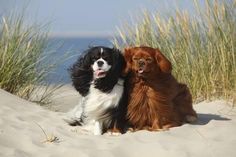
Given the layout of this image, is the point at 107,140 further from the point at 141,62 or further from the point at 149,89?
the point at 141,62

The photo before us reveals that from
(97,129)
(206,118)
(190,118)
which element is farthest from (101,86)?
(206,118)

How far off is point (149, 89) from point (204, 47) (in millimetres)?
2770

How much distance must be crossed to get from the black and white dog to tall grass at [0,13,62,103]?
2365 mm

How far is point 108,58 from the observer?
558 cm

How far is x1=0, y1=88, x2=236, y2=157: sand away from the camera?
16.6 feet

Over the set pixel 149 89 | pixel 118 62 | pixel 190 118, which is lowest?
pixel 190 118

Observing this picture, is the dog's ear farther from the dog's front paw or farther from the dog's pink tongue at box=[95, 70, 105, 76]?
the dog's front paw

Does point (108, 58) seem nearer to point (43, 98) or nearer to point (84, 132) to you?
point (84, 132)

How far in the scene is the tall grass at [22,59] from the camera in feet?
26.2

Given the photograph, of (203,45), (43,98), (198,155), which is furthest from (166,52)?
(198,155)

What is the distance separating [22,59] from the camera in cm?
809

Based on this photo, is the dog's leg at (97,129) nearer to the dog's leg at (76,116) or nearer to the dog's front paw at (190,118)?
the dog's leg at (76,116)

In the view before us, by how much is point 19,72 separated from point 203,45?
255 cm

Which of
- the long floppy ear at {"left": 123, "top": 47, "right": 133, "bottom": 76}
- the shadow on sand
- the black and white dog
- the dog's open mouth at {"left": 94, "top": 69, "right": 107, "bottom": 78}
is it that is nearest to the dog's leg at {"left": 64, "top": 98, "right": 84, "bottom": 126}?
the black and white dog
